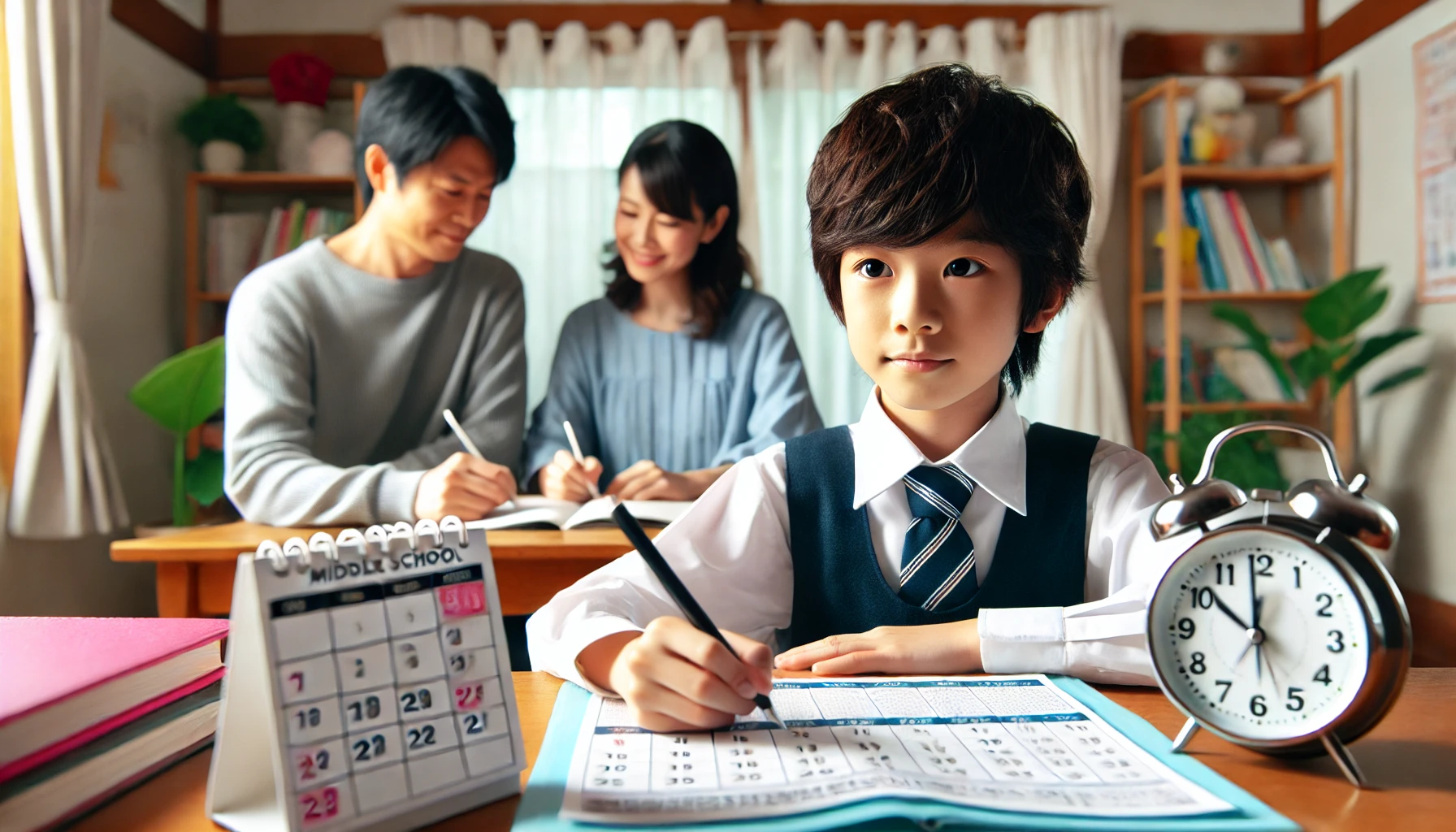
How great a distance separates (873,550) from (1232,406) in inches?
135

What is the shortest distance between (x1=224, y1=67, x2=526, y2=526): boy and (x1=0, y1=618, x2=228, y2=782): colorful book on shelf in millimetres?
1082

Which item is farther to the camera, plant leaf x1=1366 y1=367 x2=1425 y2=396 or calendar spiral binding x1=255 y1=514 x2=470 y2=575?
plant leaf x1=1366 y1=367 x2=1425 y2=396

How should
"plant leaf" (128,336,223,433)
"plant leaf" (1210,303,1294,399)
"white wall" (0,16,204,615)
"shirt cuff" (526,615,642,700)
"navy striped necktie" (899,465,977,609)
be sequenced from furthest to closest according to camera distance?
1. "plant leaf" (1210,303,1294,399)
2. "white wall" (0,16,204,615)
3. "plant leaf" (128,336,223,433)
4. "navy striped necktie" (899,465,977,609)
5. "shirt cuff" (526,615,642,700)

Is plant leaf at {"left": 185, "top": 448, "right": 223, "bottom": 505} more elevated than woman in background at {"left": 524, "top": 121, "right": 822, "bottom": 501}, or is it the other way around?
woman in background at {"left": 524, "top": 121, "right": 822, "bottom": 501}

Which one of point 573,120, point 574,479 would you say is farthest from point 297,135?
point 574,479

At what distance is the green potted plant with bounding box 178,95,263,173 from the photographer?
3.78m

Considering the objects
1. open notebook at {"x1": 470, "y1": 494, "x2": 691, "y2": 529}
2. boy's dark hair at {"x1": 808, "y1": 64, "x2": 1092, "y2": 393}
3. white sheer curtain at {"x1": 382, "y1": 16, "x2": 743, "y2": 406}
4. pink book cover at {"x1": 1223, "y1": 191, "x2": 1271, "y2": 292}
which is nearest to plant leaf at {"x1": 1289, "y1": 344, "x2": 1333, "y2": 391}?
pink book cover at {"x1": 1223, "y1": 191, "x2": 1271, "y2": 292}

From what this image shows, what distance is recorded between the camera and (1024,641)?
834 mm

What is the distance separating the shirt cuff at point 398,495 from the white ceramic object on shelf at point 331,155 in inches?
96.4

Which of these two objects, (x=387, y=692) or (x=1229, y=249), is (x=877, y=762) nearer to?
(x=387, y=692)

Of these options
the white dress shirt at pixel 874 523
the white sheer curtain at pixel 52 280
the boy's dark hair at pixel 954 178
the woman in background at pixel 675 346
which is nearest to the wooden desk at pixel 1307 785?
the white dress shirt at pixel 874 523

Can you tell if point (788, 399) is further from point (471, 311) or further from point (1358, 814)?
point (1358, 814)

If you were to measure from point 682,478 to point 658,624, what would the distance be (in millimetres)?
1310

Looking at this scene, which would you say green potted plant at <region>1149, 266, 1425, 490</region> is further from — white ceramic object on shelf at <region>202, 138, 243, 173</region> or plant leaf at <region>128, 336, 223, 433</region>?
Result: white ceramic object on shelf at <region>202, 138, 243, 173</region>
